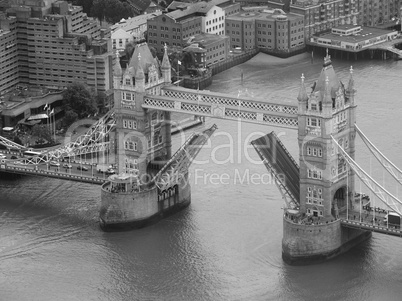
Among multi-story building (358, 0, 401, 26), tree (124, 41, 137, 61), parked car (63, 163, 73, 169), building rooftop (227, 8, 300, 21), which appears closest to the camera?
parked car (63, 163, 73, 169)

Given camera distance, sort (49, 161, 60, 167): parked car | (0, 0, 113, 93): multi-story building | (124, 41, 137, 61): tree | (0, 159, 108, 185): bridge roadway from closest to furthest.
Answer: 1. (0, 159, 108, 185): bridge roadway
2. (49, 161, 60, 167): parked car
3. (0, 0, 113, 93): multi-story building
4. (124, 41, 137, 61): tree

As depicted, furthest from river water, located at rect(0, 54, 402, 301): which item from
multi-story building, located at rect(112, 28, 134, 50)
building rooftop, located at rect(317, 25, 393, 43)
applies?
building rooftop, located at rect(317, 25, 393, 43)

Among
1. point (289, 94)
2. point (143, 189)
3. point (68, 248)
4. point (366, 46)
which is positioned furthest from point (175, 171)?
point (366, 46)

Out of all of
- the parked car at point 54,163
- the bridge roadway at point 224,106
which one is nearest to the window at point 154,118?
the bridge roadway at point 224,106

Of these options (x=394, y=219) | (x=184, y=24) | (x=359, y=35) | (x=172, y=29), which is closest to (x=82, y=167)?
(x=394, y=219)

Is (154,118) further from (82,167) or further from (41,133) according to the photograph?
(41,133)

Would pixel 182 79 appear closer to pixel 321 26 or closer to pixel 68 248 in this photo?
pixel 321 26

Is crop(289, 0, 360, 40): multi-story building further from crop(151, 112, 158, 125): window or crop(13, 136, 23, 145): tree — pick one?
crop(151, 112, 158, 125): window
